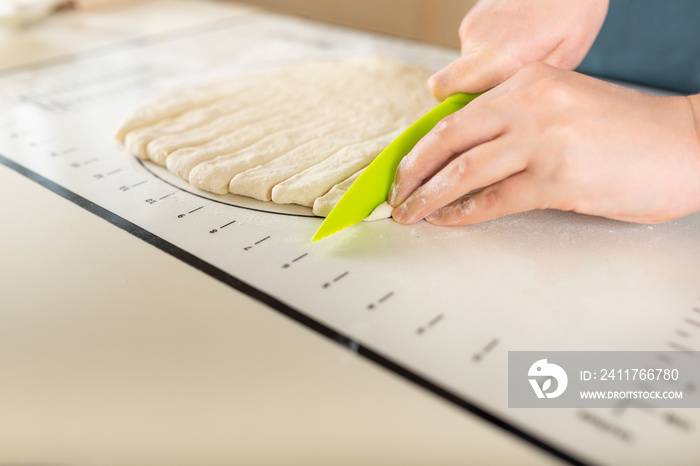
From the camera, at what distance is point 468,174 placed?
1.88 ft

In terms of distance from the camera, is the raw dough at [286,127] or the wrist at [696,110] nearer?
the wrist at [696,110]

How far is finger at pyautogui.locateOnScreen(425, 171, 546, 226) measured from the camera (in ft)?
1.86

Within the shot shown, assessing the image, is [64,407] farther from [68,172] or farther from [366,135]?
[366,135]

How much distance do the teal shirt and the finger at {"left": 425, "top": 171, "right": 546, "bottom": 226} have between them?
0.83m

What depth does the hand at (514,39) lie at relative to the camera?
27.2 inches

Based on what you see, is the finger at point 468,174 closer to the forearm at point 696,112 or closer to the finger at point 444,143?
the finger at point 444,143

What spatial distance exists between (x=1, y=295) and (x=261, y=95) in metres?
0.57

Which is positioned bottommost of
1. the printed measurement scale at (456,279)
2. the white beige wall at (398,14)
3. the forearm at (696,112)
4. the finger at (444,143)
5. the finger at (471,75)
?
the printed measurement scale at (456,279)

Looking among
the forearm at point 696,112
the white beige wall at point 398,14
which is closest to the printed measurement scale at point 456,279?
the forearm at point 696,112

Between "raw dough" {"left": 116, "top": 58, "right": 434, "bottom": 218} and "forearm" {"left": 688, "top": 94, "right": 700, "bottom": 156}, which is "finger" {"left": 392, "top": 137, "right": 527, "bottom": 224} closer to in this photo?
"raw dough" {"left": 116, "top": 58, "right": 434, "bottom": 218}

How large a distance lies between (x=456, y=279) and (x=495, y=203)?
0.10m

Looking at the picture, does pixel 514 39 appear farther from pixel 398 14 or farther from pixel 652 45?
pixel 398 14

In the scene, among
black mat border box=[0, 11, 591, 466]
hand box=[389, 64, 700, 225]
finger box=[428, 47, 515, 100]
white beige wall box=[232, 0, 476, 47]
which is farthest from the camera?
white beige wall box=[232, 0, 476, 47]

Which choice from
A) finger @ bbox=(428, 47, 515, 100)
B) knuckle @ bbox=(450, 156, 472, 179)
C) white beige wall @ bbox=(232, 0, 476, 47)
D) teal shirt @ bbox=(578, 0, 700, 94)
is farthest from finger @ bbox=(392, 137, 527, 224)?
white beige wall @ bbox=(232, 0, 476, 47)
